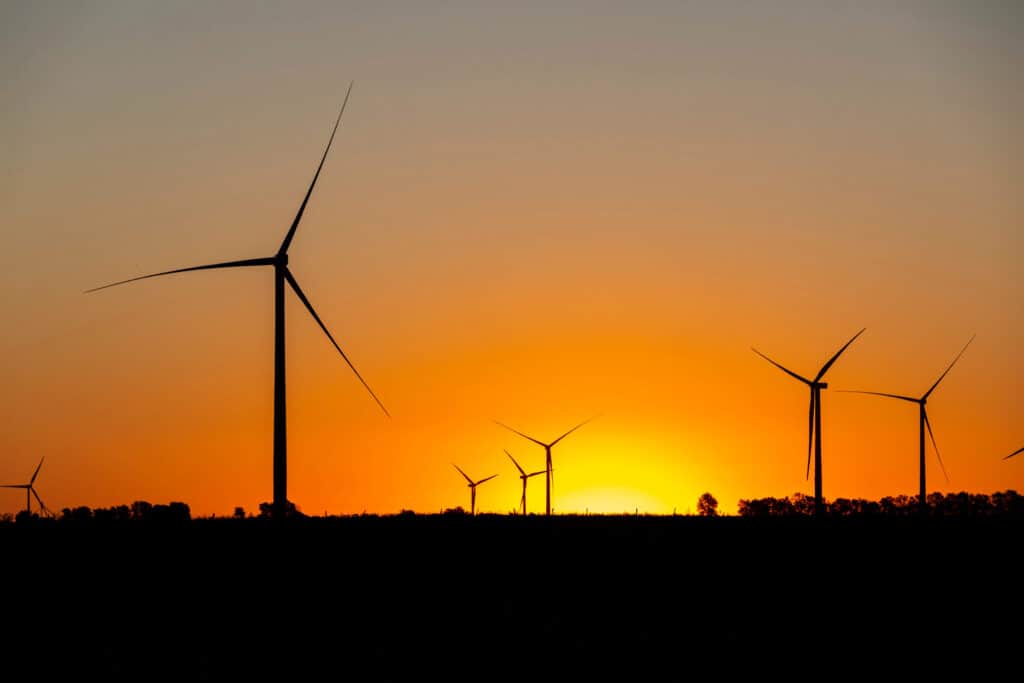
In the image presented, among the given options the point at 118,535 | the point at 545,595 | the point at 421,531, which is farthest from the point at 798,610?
the point at 118,535

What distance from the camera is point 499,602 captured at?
53.6 metres

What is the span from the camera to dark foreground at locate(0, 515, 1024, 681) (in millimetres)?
42562

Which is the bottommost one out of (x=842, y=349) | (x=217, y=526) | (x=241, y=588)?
(x=241, y=588)

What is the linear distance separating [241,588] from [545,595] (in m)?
10.1

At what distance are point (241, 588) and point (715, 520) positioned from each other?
39227 mm

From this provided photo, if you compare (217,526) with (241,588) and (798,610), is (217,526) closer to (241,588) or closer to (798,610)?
(241,588)

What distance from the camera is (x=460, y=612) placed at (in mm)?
51188

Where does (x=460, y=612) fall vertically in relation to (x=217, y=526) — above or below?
below

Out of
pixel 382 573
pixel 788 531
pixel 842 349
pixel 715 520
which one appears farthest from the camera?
pixel 842 349

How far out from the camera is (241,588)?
55375mm

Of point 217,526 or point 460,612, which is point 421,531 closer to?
point 217,526

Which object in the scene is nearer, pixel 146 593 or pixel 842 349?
pixel 146 593

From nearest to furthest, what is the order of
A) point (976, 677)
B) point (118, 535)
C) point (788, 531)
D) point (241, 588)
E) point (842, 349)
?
point (976, 677), point (241, 588), point (118, 535), point (788, 531), point (842, 349)

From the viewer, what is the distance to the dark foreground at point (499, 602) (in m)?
42.6
